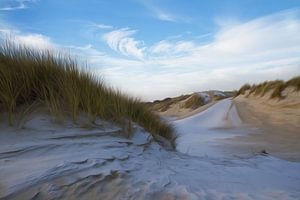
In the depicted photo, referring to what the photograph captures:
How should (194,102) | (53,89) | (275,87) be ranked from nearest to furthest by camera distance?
(53,89)
(275,87)
(194,102)

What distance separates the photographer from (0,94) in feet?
8.21

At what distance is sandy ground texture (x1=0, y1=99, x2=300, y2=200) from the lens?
165cm

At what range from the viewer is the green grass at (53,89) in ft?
8.47

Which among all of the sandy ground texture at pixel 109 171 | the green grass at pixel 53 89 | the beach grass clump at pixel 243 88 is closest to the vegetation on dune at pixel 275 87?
the beach grass clump at pixel 243 88

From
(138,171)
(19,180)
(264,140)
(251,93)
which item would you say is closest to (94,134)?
(138,171)

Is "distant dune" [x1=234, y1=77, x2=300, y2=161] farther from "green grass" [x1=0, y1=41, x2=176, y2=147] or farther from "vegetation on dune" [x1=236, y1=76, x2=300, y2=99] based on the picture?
"green grass" [x1=0, y1=41, x2=176, y2=147]

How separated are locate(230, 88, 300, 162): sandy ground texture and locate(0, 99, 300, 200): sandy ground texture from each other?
2513 mm

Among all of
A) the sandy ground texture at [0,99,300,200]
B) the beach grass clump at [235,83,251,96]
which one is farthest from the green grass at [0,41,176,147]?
the beach grass clump at [235,83,251,96]

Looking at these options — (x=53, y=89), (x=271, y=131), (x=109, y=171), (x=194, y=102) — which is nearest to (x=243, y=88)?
(x=194, y=102)

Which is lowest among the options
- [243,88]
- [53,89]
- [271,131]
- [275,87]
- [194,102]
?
[271,131]

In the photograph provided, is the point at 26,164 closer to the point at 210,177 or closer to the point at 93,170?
the point at 93,170

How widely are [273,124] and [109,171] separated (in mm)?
7712

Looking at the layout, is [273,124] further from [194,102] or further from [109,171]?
[194,102]

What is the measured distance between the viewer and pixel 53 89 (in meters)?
2.81
